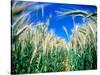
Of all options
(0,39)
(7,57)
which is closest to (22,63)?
(7,57)

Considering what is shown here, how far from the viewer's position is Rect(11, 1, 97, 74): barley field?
7.11 ft

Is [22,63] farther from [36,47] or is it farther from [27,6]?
[27,6]

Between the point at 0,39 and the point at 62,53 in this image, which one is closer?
the point at 0,39

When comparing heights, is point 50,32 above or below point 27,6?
below

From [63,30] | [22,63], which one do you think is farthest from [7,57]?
[63,30]

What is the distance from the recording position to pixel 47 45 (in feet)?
7.42

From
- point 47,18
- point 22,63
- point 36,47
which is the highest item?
point 47,18

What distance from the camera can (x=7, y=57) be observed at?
6.97 feet

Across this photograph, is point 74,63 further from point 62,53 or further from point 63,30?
point 63,30

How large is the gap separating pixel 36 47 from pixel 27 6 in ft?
1.43

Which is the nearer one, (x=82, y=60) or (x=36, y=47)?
(x=36, y=47)

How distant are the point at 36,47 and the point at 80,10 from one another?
65 cm

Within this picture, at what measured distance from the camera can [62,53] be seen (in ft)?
7.56

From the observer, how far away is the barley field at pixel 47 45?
7.11 ft
